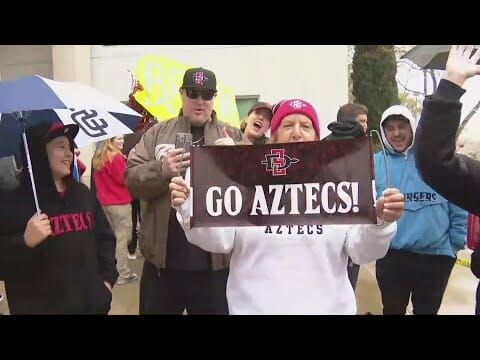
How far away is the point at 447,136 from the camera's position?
206cm

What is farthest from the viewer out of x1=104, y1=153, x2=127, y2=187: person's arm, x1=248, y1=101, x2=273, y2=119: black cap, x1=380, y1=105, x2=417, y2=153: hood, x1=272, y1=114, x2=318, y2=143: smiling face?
x1=248, y1=101, x2=273, y2=119: black cap

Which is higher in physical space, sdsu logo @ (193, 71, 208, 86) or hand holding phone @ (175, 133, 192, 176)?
sdsu logo @ (193, 71, 208, 86)

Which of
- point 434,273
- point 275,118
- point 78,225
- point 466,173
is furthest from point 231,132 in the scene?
point 434,273

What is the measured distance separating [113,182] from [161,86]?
0.70 metres

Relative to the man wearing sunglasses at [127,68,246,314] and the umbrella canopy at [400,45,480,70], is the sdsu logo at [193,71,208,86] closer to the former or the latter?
the man wearing sunglasses at [127,68,246,314]

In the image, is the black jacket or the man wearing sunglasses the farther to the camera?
the man wearing sunglasses

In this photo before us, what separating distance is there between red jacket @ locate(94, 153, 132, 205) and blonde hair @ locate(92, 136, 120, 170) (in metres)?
0.03

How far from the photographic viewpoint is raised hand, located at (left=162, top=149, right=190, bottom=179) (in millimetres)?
2590

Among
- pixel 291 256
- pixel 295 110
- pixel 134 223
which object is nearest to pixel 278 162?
pixel 295 110

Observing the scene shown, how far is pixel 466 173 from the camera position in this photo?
218 cm

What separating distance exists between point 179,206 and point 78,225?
747mm

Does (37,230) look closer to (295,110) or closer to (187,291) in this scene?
(187,291)

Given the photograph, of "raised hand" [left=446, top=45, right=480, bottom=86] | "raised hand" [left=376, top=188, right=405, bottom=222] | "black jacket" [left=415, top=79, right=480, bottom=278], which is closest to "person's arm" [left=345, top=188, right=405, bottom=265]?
"raised hand" [left=376, top=188, right=405, bottom=222]

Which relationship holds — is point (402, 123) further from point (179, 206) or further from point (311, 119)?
point (179, 206)
